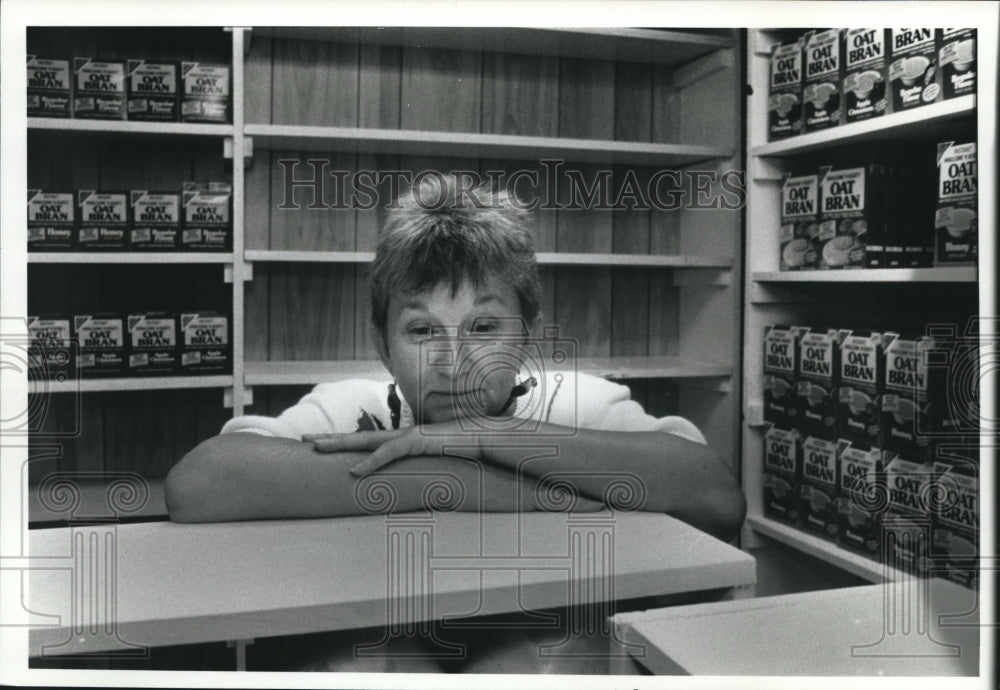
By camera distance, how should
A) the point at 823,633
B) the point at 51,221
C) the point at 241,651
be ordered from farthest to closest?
1. the point at 51,221
2. the point at 241,651
3. the point at 823,633

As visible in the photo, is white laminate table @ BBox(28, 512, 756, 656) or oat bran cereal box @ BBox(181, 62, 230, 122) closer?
white laminate table @ BBox(28, 512, 756, 656)

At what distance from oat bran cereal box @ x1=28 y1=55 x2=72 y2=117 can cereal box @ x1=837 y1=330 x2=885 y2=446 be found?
3.53 ft

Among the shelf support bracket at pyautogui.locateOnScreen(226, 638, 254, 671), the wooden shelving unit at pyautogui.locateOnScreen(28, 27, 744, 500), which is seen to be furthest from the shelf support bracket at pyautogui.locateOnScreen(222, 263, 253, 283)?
the shelf support bracket at pyautogui.locateOnScreen(226, 638, 254, 671)

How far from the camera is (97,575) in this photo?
40.9 inches

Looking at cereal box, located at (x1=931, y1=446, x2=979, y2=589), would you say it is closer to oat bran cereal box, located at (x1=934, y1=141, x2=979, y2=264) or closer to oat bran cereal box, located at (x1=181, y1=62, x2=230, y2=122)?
oat bran cereal box, located at (x1=934, y1=141, x2=979, y2=264)

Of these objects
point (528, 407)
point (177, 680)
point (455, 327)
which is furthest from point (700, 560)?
point (177, 680)

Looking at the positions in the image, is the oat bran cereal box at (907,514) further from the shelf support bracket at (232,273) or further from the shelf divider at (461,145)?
the shelf support bracket at (232,273)

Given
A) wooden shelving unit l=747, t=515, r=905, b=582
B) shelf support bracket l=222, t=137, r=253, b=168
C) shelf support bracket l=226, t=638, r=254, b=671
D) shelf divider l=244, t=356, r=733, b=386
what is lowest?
shelf support bracket l=226, t=638, r=254, b=671

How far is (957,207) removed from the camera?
1076 mm

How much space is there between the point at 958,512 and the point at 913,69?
576mm

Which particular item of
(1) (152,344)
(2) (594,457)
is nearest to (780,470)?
(2) (594,457)

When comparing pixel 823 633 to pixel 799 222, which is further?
pixel 799 222

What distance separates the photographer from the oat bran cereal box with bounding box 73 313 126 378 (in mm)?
1096

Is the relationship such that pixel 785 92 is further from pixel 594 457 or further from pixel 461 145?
pixel 594 457
